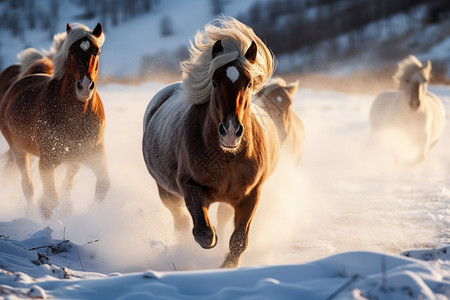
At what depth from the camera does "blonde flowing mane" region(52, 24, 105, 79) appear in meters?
5.93

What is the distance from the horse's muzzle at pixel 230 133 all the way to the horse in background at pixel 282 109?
3204 mm

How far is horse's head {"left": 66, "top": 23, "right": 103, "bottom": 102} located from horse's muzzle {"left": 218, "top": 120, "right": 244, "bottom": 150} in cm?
257

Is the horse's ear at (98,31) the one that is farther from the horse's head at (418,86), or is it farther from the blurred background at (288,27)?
the blurred background at (288,27)

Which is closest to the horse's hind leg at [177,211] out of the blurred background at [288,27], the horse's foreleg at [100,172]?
the horse's foreleg at [100,172]

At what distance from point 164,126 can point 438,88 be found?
21.7 metres

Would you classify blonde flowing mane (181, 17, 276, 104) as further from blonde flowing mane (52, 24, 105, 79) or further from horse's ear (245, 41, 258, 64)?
blonde flowing mane (52, 24, 105, 79)

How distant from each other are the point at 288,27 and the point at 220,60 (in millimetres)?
70734

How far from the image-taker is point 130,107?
594 inches

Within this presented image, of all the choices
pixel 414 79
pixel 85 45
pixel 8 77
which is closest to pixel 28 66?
pixel 8 77

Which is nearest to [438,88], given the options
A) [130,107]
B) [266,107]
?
[130,107]

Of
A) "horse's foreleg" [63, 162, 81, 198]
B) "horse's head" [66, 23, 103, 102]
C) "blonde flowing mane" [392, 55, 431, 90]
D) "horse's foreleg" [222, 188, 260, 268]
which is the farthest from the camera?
"blonde flowing mane" [392, 55, 431, 90]

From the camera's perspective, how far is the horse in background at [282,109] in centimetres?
712

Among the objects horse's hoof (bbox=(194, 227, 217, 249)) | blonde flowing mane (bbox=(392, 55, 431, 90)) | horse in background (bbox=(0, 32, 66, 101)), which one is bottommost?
horse's hoof (bbox=(194, 227, 217, 249))

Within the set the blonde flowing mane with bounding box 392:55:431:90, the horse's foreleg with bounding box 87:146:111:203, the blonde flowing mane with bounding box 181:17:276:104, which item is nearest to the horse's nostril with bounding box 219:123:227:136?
the blonde flowing mane with bounding box 181:17:276:104
